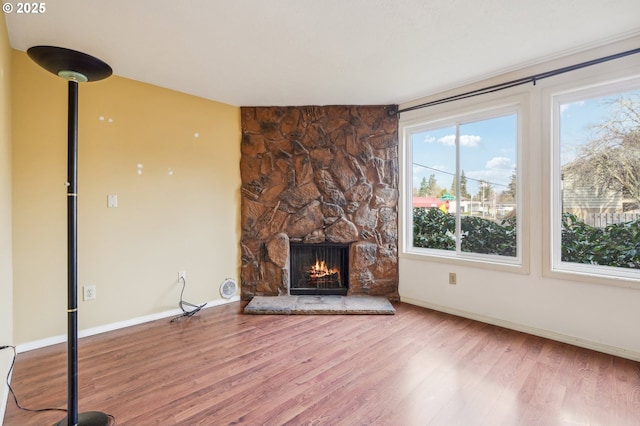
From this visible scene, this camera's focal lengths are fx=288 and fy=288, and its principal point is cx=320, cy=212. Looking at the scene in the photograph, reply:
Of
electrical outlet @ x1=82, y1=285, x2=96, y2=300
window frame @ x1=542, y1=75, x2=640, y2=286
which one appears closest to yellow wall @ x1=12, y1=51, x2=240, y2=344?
electrical outlet @ x1=82, y1=285, x2=96, y2=300

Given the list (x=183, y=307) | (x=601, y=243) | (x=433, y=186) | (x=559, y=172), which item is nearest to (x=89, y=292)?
(x=183, y=307)

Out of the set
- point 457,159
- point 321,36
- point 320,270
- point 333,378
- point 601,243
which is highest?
point 321,36

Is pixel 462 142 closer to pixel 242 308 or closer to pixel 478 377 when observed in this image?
pixel 478 377

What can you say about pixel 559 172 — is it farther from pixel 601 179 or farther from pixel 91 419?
pixel 91 419

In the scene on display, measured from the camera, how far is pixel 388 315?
300cm

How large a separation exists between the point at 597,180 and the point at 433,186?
4.52 ft

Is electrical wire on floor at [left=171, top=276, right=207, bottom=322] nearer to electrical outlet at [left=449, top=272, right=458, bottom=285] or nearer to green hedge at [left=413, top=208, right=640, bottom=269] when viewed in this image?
green hedge at [left=413, top=208, right=640, bottom=269]

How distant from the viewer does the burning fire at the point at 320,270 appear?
145 inches

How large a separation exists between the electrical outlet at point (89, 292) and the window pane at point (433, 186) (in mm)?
3319

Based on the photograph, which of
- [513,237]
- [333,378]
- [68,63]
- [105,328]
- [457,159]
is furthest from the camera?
[457,159]

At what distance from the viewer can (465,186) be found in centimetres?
309

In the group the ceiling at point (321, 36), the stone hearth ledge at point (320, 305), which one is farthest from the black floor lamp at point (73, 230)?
the stone hearth ledge at point (320, 305)

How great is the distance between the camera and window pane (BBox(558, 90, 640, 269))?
221 centimetres

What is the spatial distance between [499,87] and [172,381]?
358 cm
